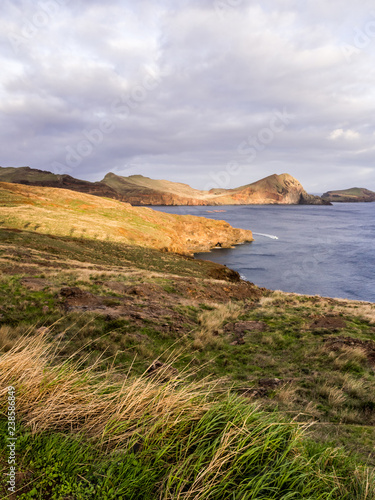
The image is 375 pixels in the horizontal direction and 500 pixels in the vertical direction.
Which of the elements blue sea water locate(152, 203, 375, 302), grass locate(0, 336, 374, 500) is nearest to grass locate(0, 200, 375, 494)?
grass locate(0, 336, 374, 500)

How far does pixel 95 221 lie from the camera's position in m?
46.8

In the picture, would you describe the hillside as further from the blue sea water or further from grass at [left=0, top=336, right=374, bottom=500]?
grass at [left=0, top=336, right=374, bottom=500]

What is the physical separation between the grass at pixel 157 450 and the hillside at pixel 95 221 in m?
38.7

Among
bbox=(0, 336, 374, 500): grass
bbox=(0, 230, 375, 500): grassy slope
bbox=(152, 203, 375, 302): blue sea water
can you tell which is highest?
bbox=(0, 336, 374, 500): grass

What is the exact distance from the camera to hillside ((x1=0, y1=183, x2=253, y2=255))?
3978 centimetres

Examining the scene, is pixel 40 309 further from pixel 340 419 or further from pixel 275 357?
pixel 340 419

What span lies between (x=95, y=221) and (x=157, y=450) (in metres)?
47.3

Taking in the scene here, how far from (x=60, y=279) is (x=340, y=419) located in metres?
12.9

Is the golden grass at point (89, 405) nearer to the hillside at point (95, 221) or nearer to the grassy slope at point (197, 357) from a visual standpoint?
the grassy slope at point (197, 357)

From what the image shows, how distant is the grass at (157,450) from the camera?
7.30 feet

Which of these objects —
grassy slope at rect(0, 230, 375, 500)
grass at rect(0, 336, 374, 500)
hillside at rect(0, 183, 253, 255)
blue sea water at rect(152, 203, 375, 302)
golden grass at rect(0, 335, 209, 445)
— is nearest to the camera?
grass at rect(0, 336, 374, 500)

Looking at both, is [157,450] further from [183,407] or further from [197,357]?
[197,357]

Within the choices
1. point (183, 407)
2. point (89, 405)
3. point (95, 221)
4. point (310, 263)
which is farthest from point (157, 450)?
point (310, 263)

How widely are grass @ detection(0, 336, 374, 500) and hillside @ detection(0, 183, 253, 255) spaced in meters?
38.7
